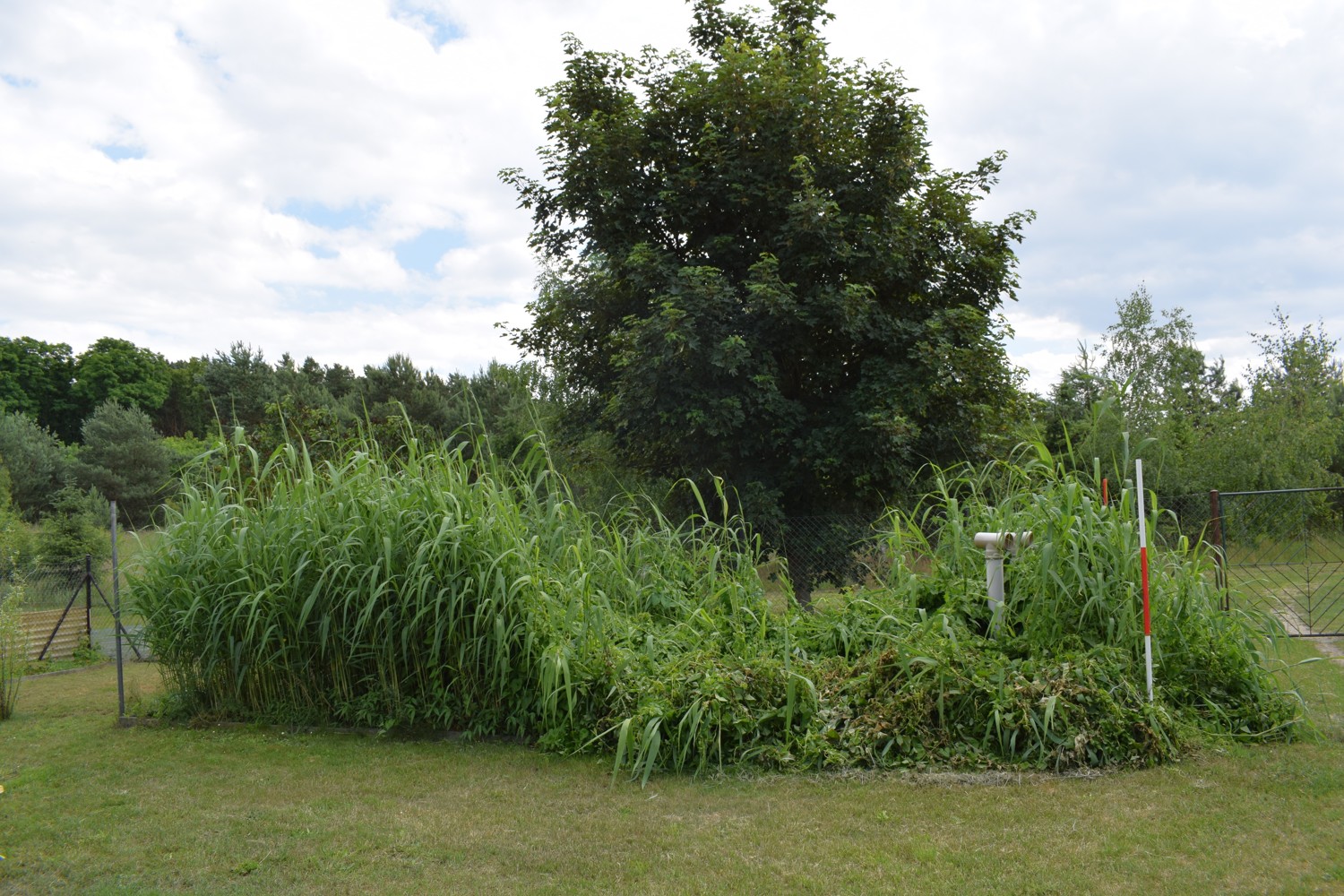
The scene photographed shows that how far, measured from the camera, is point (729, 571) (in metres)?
6.88

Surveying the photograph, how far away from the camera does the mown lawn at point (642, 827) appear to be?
11.2 feet

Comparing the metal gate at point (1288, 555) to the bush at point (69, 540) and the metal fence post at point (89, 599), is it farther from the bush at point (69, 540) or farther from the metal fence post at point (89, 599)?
the bush at point (69, 540)

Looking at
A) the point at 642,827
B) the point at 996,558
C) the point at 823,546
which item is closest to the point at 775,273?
the point at 823,546

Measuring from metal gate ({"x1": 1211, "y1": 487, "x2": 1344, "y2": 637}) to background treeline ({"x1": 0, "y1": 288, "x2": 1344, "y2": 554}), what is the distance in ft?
4.85

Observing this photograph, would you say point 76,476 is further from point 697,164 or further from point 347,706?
point 347,706

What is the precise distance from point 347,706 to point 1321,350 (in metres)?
28.4

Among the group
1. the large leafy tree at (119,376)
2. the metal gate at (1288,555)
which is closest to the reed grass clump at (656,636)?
the metal gate at (1288,555)

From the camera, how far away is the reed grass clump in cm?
485

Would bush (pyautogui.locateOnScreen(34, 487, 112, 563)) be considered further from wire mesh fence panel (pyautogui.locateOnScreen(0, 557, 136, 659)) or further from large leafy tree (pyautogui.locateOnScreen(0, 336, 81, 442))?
large leafy tree (pyautogui.locateOnScreen(0, 336, 81, 442))

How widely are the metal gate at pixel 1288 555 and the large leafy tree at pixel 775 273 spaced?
157 inches

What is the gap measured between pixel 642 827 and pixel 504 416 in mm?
26809

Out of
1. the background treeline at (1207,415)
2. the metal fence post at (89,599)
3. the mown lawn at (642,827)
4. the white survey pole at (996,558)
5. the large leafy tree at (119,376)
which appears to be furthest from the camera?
the large leafy tree at (119,376)

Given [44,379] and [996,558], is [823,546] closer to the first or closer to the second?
[996,558]

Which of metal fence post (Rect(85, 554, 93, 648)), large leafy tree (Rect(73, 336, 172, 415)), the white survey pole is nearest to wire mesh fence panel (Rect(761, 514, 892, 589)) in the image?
the white survey pole
